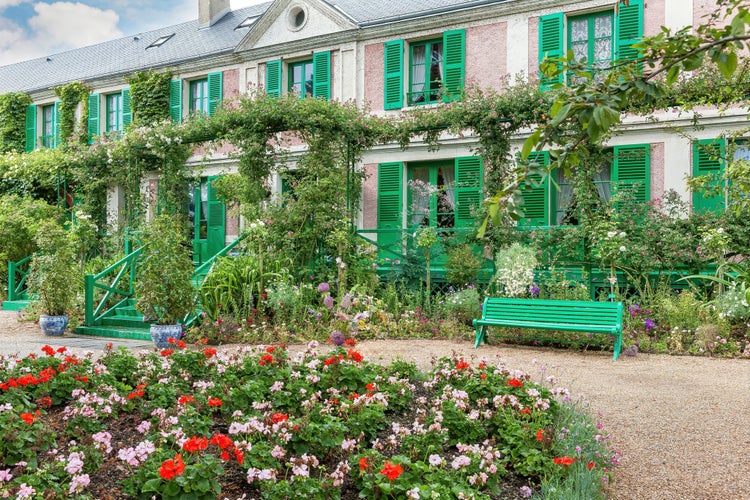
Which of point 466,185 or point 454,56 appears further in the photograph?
point 454,56

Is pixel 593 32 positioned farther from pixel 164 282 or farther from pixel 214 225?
pixel 214 225

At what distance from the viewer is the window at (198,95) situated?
52.3 ft

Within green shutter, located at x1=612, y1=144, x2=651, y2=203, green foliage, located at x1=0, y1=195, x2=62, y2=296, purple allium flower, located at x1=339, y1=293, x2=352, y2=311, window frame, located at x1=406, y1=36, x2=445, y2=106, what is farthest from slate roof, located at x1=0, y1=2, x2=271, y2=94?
purple allium flower, located at x1=339, y1=293, x2=352, y2=311

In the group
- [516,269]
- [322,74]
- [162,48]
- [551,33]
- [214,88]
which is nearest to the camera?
[516,269]

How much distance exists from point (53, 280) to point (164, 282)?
2261 mm

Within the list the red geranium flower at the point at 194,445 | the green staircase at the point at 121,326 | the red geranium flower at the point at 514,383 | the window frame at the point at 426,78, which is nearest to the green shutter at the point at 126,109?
the window frame at the point at 426,78

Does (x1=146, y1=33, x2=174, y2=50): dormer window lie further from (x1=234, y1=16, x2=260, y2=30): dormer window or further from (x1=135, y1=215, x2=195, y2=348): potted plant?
(x1=135, y1=215, x2=195, y2=348): potted plant

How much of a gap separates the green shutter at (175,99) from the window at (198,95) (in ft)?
0.91

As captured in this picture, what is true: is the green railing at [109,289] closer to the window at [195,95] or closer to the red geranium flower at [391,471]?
the window at [195,95]

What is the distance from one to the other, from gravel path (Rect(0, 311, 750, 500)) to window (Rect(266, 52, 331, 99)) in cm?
792

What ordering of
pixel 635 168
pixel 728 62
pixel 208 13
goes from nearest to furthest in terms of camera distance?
pixel 728 62, pixel 635 168, pixel 208 13

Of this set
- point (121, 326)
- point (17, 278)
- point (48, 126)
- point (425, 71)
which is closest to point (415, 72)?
point (425, 71)

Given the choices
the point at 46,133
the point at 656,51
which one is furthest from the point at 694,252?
the point at 46,133

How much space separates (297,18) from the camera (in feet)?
48.3
